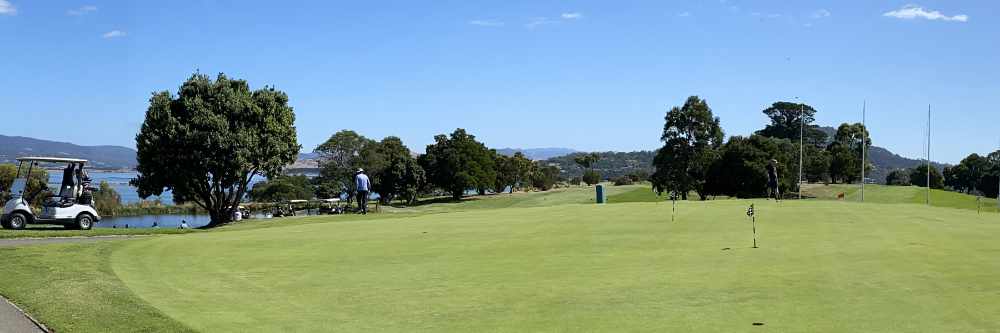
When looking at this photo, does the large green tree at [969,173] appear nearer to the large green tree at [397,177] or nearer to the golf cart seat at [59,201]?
the large green tree at [397,177]

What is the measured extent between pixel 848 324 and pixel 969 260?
8.26 m

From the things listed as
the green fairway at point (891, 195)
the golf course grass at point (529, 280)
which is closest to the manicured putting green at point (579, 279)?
the golf course grass at point (529, 280)

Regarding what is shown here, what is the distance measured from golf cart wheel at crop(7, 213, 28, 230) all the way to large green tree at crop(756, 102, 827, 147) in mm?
180837

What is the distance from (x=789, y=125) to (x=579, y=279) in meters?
193

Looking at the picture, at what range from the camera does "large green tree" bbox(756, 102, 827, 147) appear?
626 feet

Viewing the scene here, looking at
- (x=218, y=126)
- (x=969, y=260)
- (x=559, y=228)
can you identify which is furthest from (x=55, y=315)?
(x=218, y=126)

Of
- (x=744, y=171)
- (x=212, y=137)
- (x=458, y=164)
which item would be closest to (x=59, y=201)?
(x=212, y=137)

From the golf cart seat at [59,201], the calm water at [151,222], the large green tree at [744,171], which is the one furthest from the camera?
the calm water at [151,222]

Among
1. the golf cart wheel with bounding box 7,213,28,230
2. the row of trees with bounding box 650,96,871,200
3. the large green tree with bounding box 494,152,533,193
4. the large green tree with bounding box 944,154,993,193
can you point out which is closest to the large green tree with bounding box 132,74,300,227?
the golf cart wheel with bounding box 7,213,28,230

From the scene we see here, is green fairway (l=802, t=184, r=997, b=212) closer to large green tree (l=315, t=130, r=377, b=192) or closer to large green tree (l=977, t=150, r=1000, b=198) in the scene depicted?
large green tree (l=977, t=150, r=1000, b=198)

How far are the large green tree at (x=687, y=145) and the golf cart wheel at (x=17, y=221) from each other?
216 feet

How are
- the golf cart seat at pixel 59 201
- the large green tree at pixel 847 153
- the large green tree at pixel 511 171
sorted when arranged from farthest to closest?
the large green tree at pixel 511 171, the large green tree at pixel 847 153, the golf cart seat at pixel 59 201

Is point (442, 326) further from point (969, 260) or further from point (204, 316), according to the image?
point (969, 260)

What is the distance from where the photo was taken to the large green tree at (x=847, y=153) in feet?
419
